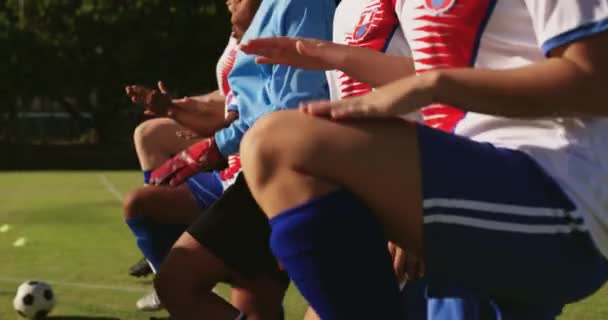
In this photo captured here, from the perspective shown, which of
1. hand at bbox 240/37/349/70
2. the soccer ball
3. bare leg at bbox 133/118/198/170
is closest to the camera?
hand at bbox 240/37/349/70

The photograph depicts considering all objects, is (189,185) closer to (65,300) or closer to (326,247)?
(65,300)

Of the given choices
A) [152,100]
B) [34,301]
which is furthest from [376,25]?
[34,301]

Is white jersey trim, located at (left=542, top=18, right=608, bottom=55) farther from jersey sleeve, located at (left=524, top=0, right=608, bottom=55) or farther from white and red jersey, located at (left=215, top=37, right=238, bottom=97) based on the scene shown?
white and red jersey, located at (left=215, top=37, right=238, bottom=97)

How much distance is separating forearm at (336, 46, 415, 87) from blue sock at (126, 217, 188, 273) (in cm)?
242

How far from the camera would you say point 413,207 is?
217 centimetres

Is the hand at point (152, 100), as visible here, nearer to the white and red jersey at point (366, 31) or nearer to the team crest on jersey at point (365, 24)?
the white and red jersey at point (366, 31)

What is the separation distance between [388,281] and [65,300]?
467 centimetres

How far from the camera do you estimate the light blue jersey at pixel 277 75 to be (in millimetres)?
4320

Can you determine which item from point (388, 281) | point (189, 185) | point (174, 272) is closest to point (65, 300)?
point (189, 185)

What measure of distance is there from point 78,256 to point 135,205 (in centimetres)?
373

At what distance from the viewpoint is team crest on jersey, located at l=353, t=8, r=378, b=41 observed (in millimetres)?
3346

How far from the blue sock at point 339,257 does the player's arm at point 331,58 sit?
649mm

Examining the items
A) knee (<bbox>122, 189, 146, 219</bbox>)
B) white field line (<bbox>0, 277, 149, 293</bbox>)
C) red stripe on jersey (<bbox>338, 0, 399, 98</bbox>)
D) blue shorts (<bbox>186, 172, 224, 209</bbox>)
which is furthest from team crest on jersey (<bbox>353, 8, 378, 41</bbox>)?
white field line (<bbox>0, 277, 149, 293</bbox>)

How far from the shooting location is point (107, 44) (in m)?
35.8
